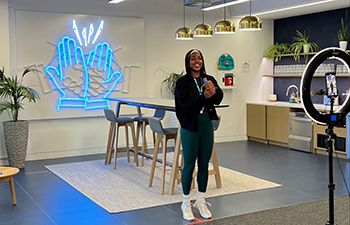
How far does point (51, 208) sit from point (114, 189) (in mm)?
944

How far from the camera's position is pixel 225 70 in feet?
30.7

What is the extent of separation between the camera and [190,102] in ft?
14.0

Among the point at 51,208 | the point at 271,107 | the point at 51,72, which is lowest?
the point at 51,208

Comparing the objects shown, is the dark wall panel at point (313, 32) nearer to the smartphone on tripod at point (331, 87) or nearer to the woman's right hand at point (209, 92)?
the woman's right hand at point (209, 92)

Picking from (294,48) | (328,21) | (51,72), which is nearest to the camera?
(51,72)

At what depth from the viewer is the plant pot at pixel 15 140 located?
6.87 metres

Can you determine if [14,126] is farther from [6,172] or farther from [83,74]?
[6,172]

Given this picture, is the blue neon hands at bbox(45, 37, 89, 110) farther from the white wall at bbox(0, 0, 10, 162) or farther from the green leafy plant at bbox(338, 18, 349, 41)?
the green leafy plant at bbox(338, 18, 349, 41)

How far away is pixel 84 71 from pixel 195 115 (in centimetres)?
414

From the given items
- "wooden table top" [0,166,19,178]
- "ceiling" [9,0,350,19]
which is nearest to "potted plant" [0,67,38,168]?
"ceiling" [9,0,350,19]

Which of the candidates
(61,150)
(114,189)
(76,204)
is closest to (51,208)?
(76,204)

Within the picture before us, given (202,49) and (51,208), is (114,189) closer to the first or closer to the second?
(51,208)

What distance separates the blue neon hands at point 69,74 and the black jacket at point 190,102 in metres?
3.90

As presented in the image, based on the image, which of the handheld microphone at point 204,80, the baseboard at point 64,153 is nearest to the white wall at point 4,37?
the baseboard at point 64,153
